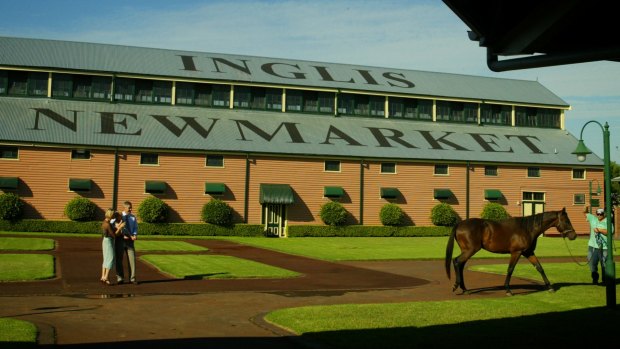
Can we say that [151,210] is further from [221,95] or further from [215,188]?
[221,95]

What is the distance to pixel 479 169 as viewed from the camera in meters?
48.9

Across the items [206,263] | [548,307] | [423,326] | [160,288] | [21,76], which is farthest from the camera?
[21,76]

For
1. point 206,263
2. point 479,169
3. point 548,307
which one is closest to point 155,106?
point 479,169

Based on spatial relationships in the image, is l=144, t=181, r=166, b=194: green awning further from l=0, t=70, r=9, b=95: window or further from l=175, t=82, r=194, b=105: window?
l=0, t=70, r=9, b=95: window

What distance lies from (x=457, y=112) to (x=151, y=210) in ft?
88.9

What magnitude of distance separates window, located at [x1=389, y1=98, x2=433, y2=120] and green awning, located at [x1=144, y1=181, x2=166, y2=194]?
1991cm

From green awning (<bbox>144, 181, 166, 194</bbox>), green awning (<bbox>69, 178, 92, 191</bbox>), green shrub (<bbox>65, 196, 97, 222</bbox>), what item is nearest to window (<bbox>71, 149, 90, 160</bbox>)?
green awning (<bbox>69, 178, 92, 191</bbox>)

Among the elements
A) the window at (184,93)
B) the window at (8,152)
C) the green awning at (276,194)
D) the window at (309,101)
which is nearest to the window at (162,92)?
the window at (184,93)

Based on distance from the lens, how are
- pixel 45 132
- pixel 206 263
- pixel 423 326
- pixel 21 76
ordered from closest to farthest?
pixel 423 326
pixel 206 263
pixel 45 132
pixel 21 76

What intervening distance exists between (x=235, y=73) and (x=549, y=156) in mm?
24671

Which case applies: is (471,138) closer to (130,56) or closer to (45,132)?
(130,56)

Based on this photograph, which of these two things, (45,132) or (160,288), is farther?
(45,132)

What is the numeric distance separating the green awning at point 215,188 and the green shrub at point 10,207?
10832 millimetres

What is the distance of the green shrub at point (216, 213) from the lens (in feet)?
136
